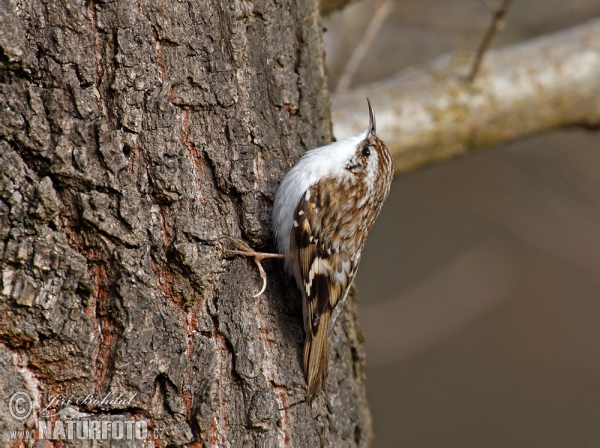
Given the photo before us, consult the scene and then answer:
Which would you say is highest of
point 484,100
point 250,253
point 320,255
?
point 484,100

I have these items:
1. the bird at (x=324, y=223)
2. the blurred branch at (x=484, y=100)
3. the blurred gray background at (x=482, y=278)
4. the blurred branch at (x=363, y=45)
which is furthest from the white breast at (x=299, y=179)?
the blurred gray background at (x=482, y=278)

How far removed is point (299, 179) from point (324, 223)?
12.3 inches

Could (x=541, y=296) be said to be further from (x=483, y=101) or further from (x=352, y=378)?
(x=352, y=378)

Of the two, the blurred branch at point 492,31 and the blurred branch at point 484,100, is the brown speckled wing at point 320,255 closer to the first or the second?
the blurred branch at point 484,100

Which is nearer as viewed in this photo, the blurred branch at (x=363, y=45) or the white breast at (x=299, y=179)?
the white breast at (x=299, y=179)

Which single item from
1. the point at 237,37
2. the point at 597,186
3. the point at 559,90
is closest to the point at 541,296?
the point at 597,186

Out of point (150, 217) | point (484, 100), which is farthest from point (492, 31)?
point (150, 217)

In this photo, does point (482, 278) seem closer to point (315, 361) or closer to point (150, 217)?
point (315, 361)

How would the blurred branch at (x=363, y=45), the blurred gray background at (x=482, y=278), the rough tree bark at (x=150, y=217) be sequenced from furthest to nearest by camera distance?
the blurred gray background at (x=482, y=278), the blurred branch at (x=363, y=45), the rough tree bark at (x=150, y=217)

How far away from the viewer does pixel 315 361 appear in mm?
1944

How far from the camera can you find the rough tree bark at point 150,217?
1566 mm

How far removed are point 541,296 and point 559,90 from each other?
3.73m

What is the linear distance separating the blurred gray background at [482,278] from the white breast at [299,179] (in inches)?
83.7

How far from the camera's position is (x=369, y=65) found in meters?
4.72
